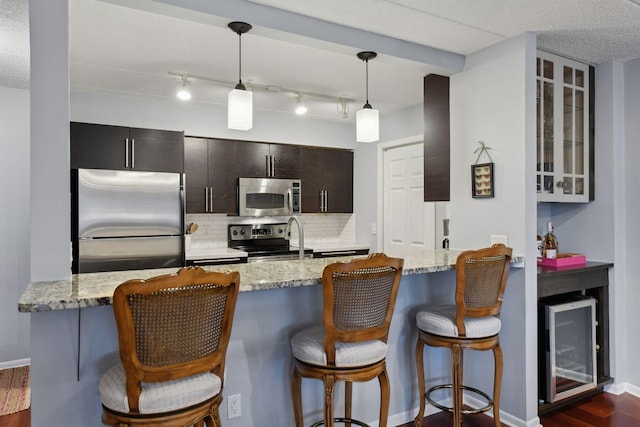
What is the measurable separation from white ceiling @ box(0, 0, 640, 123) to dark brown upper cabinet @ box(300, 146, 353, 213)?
1487 millimetres

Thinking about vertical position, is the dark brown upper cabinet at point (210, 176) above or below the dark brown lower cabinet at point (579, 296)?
above

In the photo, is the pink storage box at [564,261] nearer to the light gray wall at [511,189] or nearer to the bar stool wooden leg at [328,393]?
the light gray wall at [511,189]

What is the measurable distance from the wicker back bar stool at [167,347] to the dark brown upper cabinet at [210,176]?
9.57 ft

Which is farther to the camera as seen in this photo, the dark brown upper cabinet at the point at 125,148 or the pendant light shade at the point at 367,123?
the dark brown upper cabinet at the point at 125,148

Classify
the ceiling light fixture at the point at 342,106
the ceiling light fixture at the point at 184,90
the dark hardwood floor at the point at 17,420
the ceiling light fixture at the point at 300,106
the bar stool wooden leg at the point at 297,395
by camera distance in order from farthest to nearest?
the ceiling light fixture at the point at 342,106, the ceiling light fixture at the point at 300,106, the ceiling light fixture at the point at 184,90, the dark hardwood floor at the point at 17,420, the bar stool wooden leg at the point at 297,395

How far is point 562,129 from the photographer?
302cm

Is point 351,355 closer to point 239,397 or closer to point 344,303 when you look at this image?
point 344,303

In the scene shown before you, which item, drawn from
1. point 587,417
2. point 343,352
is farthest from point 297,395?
point 587,417

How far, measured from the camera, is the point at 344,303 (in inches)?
73.5

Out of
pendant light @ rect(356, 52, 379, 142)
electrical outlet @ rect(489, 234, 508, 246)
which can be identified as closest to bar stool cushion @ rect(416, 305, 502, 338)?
electrical outlet @ rect(489, 234, 508, 246)

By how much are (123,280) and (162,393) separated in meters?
0.63

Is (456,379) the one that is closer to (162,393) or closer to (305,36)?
(162,393)

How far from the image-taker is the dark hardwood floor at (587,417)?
8.78 ft

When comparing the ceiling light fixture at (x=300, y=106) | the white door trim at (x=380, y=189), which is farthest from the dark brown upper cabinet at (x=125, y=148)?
the white door trim at (x=380, y=189)
